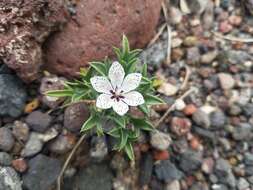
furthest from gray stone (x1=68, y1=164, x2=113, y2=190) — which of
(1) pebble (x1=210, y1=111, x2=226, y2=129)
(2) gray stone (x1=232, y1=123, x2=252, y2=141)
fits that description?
(2) gray stone (x1=232, y1=123, x2=252, y2=141)

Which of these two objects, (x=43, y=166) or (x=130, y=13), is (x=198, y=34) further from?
(x=43, y=166)

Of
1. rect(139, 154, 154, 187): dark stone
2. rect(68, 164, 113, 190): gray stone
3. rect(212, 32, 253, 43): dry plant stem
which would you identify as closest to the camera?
rect(68, 164, 113, 190): gray stone

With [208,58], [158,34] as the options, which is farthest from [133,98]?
[208,58]

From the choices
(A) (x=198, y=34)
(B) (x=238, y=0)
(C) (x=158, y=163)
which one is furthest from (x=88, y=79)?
(B) (x=238, y=0)

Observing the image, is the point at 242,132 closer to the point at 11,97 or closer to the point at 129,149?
the point at 129,149

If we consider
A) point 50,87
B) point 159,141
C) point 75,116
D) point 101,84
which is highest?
point 101,84

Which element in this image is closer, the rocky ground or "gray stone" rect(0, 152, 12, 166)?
"gray stone" rect(0, 152, 12, 166)

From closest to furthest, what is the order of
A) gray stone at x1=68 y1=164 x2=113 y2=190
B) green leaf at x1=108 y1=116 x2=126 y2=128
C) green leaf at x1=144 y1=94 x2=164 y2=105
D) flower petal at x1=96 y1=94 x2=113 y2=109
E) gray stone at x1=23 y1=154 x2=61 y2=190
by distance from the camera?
flower petal at x1=96 y1=94 x2=113 y2=109 → green leaf at x1=108 y1=116 x2=126 y2=128 → green leaf at x1=144 y1=94 x2=164 y2=105 → gray stone at x1=23 y1=154 x2=61 y2=190 → gray stone at x1=68 y1=164 x2=113 y2=190

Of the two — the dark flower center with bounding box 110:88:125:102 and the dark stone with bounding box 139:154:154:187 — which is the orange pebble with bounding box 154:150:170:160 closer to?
the dark stone with bounding box 139:154:154:187
